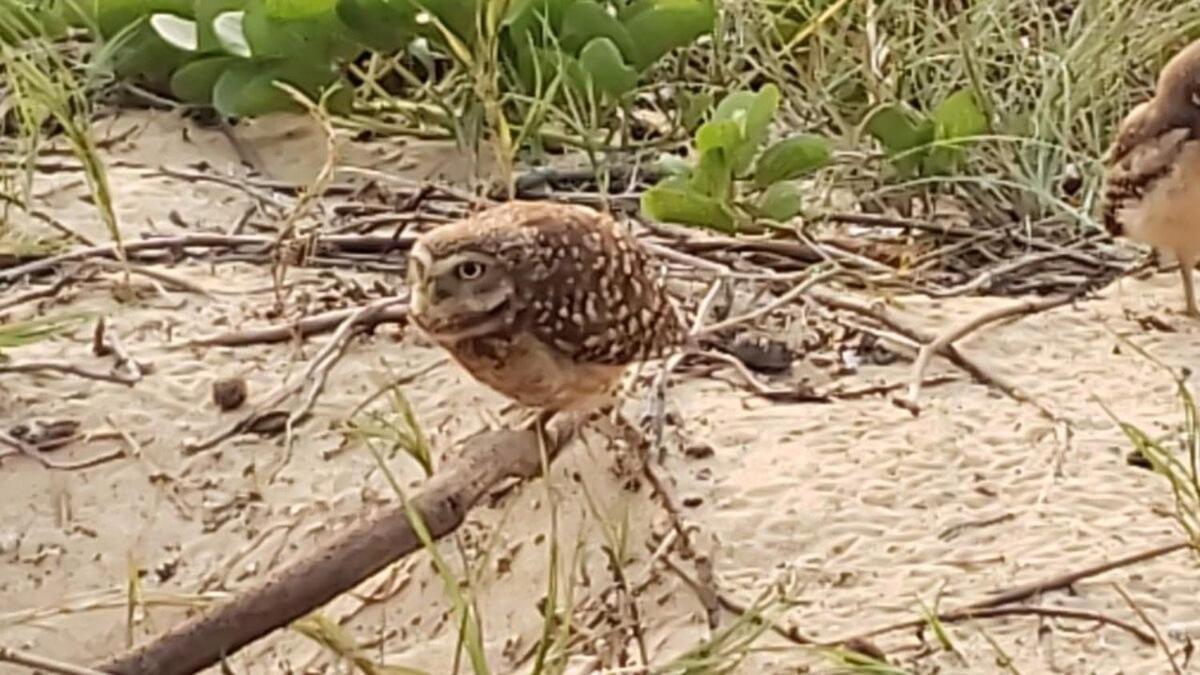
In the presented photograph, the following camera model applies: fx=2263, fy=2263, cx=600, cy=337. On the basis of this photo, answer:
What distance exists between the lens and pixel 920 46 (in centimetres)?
484

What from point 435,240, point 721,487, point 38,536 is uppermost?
point 435,240

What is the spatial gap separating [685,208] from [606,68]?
47cm

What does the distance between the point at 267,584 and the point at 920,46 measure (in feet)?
9.13

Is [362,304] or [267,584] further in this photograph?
[362,304]

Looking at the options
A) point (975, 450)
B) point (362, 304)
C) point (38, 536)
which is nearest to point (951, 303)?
point (975, 450)

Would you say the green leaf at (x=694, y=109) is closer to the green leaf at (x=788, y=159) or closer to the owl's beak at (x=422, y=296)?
the green leaf at (x=788, y=159)

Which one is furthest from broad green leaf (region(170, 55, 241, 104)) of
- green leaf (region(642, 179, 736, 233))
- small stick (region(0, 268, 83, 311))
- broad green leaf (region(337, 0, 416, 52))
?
green leaf (region(642, 179, 736, 233))

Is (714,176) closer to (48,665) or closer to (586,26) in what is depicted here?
(586,26)

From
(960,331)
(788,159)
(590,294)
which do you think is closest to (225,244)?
(788,159)

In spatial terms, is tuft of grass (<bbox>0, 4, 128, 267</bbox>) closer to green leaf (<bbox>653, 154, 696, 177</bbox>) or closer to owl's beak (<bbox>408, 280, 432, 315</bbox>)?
owl's beak (<bbox>408, 280, 432, 315</bbox>)

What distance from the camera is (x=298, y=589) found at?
2.42m

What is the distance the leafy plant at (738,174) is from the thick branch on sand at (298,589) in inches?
53.3

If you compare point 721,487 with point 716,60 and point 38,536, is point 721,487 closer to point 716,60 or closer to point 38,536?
point 38,536

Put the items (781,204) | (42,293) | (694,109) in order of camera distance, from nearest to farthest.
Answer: (42,293) < (781,204) < (694,109)
